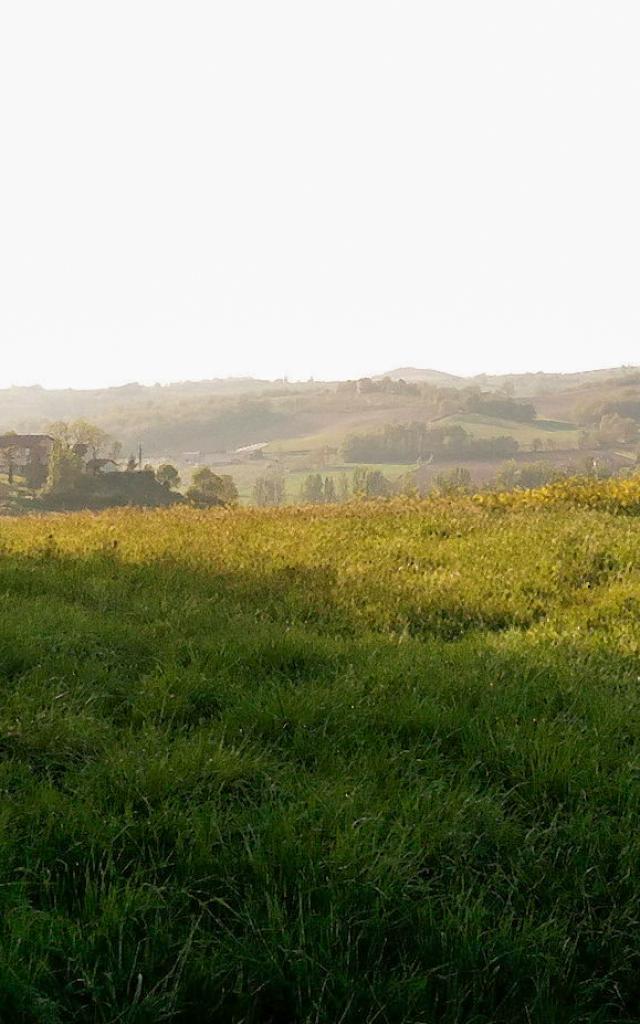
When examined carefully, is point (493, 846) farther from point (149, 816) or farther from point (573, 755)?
point (149, 816)

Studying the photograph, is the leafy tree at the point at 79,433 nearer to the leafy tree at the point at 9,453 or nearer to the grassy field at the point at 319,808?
the leafy tree at the point at 9,453

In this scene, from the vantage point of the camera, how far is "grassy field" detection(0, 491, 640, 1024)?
2.61 m

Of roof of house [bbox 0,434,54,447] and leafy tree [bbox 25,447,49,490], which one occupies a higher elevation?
roof of house [bbox 0,434,54,447]

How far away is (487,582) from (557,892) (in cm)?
565

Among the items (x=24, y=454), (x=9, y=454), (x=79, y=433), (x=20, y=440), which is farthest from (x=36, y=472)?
(x=79, y=433)

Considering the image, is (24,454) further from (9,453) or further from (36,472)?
(36,472)

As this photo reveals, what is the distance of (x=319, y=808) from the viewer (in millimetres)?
3582

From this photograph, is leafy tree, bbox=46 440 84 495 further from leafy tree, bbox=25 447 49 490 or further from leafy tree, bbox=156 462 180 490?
leafy tree, bbox=25 447 49 490

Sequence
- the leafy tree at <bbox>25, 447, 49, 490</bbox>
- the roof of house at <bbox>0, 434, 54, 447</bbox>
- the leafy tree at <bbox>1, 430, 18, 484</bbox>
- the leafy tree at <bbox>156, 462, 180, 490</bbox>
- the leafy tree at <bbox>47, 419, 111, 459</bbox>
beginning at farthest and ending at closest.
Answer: the leafy tree at <bbox>47, 419, 111, 459</bbox> < the roof of house at <bbox>0, 434, 54, 447</bbox> < the leafy tree at <bbox>1, 430, 18, 484</bbox> < the leafy tree at <bbox>25, 447, 49, 490</bbox> < the leafy tree at <bbox>156, 462, 180, 490</bbox>

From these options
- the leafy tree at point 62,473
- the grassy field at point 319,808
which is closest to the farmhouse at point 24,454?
the leafy tree at point 62,473

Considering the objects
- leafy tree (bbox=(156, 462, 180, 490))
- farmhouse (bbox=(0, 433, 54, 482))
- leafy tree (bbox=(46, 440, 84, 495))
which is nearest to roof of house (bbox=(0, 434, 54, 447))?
farmhouse (bbox=(0, 433, 54, 482))

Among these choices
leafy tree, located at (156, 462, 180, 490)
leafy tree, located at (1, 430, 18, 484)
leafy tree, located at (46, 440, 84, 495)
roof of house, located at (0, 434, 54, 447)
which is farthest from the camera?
roof of house, located at (0, 434, 54, 447)

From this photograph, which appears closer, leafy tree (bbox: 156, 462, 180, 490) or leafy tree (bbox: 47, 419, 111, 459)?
leafy tree (bbox: 156, 462, 180, 490)

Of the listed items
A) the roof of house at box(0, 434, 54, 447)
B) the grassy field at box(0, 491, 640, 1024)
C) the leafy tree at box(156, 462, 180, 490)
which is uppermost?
the roof of house at box(0, 434, 54, 447)
